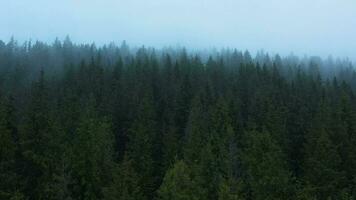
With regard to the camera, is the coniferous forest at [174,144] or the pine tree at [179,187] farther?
the coniferous forest at [174,144]

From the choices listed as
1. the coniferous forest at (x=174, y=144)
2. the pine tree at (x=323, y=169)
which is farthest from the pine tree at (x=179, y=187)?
the pine tree at (x=323, y=169)

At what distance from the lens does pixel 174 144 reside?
2142 inches

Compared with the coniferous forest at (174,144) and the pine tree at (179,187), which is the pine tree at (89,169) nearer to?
the coniferous forest at (174,144)

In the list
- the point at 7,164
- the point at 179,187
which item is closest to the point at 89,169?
the point at 7,164

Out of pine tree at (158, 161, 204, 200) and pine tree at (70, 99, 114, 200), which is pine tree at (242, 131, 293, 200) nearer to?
pine tree at (158, 161, 204, 200)

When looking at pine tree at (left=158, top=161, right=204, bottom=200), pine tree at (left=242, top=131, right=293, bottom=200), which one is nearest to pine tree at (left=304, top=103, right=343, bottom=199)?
pine tree at (left=242, top=131, right=293, bottom=200)

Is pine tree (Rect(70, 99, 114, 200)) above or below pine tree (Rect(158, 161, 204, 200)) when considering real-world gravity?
above

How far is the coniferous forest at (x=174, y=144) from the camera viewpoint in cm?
3591

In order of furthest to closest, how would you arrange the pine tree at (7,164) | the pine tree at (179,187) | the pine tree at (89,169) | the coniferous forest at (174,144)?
1. the pine tree at (89,169)
2. the coniferous forest at (174,144)
3. the pine tree at (7,164)
4. the pine tree at (179,187)

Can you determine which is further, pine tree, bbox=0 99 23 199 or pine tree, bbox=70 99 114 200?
pine tree, bbox=70 99 114 200

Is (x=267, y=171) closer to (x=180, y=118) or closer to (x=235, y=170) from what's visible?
(x=235, y=170)

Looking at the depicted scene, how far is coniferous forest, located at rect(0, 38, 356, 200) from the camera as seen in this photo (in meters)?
35.9

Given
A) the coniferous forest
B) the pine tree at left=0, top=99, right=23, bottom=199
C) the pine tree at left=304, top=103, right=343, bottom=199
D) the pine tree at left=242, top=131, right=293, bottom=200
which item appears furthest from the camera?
the pine tree at left=304, top=103, right=343, bottom=199

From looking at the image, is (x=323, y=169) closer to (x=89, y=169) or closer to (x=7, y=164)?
(x=89, y=169)
